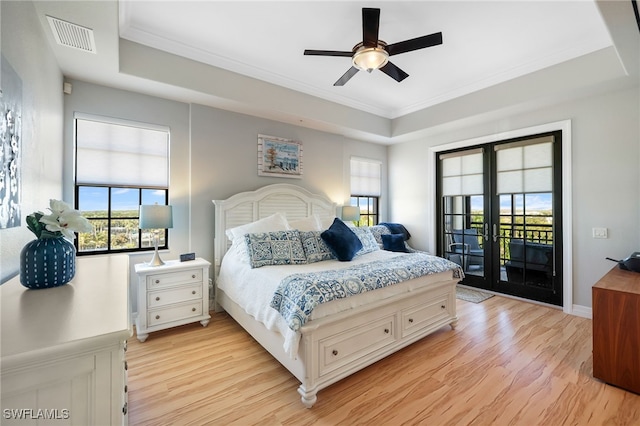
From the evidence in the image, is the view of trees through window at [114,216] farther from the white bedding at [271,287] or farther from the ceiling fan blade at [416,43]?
the ceiling fan blade at [416,43]

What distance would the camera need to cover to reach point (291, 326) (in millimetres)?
1866

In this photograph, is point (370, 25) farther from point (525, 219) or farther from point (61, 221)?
point (525, 219)

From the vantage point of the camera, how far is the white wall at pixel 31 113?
1428mm

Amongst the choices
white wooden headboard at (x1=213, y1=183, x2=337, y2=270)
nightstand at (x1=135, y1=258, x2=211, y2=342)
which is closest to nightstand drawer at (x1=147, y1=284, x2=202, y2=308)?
nightstand at (x1=135, y1=258, x2=211, y2=342)

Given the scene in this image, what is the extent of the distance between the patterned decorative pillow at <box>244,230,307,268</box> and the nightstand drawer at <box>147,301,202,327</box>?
0.92 meters

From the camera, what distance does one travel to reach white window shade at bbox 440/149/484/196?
175 inches

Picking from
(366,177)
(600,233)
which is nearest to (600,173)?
(600,233)

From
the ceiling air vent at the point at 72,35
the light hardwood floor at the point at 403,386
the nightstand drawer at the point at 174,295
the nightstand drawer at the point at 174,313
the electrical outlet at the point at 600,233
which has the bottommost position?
the light hardwood floor at the point at 403,386

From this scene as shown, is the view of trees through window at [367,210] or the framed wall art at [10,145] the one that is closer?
the framed wall art at [10,145]

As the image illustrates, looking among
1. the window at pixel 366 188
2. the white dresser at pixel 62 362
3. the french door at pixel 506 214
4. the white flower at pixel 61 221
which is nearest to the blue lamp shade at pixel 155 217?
the white flower at pixel 61 221

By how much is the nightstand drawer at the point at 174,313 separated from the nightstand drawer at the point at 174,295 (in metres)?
0.06

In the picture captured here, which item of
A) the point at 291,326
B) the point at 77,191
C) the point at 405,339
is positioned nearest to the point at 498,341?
the point at 405,339

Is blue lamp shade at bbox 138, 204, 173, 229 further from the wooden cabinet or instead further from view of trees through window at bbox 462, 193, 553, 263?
view of trees through window at bbox 462, 193, 553, 263

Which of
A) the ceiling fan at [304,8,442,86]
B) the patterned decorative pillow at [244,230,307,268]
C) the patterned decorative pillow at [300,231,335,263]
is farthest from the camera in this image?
the patterned decorative pillow at [300,231,335,263]
